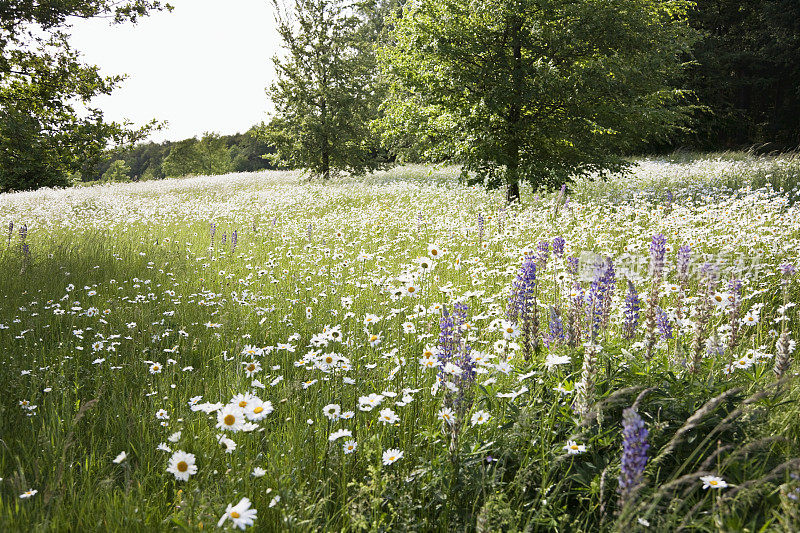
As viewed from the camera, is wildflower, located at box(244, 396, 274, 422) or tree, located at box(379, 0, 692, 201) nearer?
wildflower, located at box(244, 396, 274, 422)

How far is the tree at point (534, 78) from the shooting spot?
1109cm

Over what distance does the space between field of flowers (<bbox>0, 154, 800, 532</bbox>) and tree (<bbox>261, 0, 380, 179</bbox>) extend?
2146 centimetres

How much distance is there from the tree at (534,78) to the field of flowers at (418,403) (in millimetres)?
6519

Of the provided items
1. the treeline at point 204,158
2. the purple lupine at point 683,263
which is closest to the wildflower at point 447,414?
the purple lupine at point 683,263

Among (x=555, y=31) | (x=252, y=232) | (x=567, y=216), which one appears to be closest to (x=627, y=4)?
(x=555, y=31)

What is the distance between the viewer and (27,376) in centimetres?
339

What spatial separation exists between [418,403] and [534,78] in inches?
436

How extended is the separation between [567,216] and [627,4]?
7065mm

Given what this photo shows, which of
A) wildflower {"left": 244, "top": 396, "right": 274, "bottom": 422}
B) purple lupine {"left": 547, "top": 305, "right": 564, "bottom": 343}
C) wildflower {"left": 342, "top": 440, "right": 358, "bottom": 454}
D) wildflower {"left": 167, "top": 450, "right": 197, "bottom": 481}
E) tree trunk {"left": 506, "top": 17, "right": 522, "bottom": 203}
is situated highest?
tree trunk {"left": 506, "top": 17, "right": 522, "bottom": 203}

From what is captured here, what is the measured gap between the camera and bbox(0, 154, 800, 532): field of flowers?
6.01ft

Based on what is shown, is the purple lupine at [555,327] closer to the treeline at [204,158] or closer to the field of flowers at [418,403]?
the field of flowers at [418,403]

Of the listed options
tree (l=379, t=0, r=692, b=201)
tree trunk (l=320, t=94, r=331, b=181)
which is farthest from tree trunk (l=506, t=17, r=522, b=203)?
tree trunk (l=320, t=94, r=331, b=181)

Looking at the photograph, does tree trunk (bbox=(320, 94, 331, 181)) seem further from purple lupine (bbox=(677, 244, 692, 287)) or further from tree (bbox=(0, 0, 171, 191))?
purple lupine (bbox=(677, 244, 692, 287))

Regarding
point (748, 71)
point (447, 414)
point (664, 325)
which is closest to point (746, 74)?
point (748, 71)
